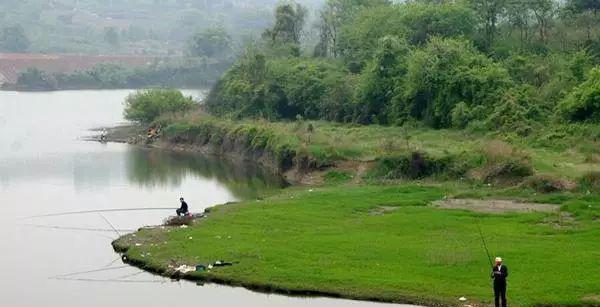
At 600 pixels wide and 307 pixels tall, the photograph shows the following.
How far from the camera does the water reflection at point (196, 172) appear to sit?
62844mm

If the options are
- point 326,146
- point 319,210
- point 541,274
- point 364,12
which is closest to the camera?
point 541,274

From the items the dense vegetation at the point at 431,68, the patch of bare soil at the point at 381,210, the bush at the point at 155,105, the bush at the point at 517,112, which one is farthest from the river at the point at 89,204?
the bush at the point at 517,112

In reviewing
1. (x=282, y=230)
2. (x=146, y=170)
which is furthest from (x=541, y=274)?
(x=146, y=170)

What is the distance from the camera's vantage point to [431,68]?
70.8 meters

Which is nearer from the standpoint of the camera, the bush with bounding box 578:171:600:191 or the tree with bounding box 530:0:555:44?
the bush with bounding box 578:171:600:191

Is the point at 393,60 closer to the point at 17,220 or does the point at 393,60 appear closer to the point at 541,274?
the point at 17,220

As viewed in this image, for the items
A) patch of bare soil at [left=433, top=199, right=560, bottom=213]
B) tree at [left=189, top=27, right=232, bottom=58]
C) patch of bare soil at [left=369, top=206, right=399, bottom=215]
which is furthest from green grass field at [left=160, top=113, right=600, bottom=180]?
tree at [left=189, top=27, right=232, bottom=58]

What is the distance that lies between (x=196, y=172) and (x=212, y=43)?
113 m

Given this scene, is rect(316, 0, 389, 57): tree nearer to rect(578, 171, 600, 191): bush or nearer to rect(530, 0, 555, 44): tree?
rect(530, 0, 555, 44): tree

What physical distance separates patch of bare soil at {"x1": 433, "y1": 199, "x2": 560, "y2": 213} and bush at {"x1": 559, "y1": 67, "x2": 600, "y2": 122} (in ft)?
52.8

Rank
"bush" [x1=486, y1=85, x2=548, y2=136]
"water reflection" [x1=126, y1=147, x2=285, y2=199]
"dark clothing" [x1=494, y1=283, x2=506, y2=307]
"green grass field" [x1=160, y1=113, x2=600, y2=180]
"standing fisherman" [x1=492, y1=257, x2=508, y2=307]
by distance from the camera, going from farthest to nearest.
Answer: "water reflection" [x1=126, y1=147, x2=285, y2=199], "bush" [x1=486, y1=85, x2=548, y2=136], "green grass field" [x1=160, y1=113, x2=600, y2=180], "dark clothing" [x1=494, y1=283, x2=506, y2=307], "standing fisherman" [x1=492, y1=257, x2=508, y2=307]

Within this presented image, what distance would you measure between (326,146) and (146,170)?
48.9ft

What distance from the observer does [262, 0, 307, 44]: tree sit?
106250 millimetres

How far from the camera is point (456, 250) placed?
36.8 m
